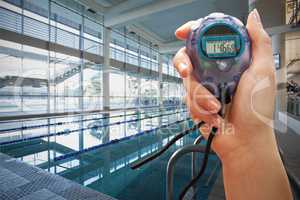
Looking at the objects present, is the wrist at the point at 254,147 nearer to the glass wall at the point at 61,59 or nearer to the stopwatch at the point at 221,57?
the stopwatch at the point at 221,57

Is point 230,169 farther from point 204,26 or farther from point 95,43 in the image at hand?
point 95,43

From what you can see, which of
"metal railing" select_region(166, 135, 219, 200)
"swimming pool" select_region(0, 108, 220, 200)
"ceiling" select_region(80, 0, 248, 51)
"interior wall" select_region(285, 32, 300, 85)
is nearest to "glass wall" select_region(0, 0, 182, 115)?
"ceiling" select_region(80, 0, 248, 51)

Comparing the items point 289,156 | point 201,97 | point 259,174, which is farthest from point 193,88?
point 289,156

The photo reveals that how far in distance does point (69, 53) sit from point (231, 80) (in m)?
8.93

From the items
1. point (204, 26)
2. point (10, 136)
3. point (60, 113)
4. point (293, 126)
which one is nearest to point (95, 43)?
point (60, 113)

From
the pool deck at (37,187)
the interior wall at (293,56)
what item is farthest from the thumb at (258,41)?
the interior wall at (293,56)

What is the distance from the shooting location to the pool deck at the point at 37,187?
1.73m

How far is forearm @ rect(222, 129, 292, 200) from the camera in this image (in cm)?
42

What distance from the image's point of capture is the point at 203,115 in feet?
1.43

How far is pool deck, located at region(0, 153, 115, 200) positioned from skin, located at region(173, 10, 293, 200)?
5.34 ft

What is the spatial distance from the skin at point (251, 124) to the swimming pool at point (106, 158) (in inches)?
→ 26.8

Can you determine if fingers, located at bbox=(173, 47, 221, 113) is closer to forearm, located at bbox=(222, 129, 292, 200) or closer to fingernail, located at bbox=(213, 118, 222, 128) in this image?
fingernail, located at bbox=(213, 118, 222, 128)

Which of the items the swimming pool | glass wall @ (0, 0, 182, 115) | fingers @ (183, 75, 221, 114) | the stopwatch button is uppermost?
glass wall @ (0, 0, 182, 115)

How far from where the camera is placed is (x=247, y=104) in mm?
430
